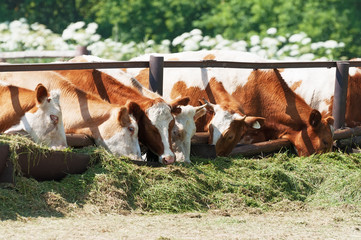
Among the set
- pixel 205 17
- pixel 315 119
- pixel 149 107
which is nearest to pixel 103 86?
pixel 149 107

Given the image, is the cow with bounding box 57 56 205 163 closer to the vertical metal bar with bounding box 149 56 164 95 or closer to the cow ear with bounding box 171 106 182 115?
the cow ear with bounding box 171 106 182 115

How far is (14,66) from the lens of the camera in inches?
298

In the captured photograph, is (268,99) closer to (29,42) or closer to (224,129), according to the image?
(224,129)

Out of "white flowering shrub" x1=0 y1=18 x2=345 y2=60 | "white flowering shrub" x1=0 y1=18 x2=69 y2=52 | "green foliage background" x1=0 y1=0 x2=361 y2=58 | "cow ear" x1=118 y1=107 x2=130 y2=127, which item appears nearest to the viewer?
"cow ear" x1=118 y1=107 x2=130 y2=127

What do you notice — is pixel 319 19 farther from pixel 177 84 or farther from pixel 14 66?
pixel 14 66

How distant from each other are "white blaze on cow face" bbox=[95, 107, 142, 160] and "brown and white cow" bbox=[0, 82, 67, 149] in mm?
489

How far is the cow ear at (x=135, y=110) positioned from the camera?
786 cm

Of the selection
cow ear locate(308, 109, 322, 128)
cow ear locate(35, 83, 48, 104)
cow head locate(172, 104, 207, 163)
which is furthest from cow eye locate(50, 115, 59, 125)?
cow ear locate(308, 109, 322, 128)

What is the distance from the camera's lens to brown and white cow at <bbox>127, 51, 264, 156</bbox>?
896 cm

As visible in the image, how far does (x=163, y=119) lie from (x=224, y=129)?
4.41 feet

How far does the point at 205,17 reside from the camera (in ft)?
93.0

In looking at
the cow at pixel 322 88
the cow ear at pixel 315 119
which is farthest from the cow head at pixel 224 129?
the cow at pixel 322 88

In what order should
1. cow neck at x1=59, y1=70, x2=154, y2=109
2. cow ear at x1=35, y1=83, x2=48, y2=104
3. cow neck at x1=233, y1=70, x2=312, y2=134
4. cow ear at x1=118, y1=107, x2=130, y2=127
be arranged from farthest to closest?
cow neck at x1=233, y1=70, x2=312, y2=134 < cow neck at x1=59, y1=70, x2=154, y2=109 < cow ear at x1=118, y1=107, x2=130, y2=127 < cow ear at x1=35, y1=83, x2=48, y2=104

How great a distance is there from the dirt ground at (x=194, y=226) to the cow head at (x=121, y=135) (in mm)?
1155
